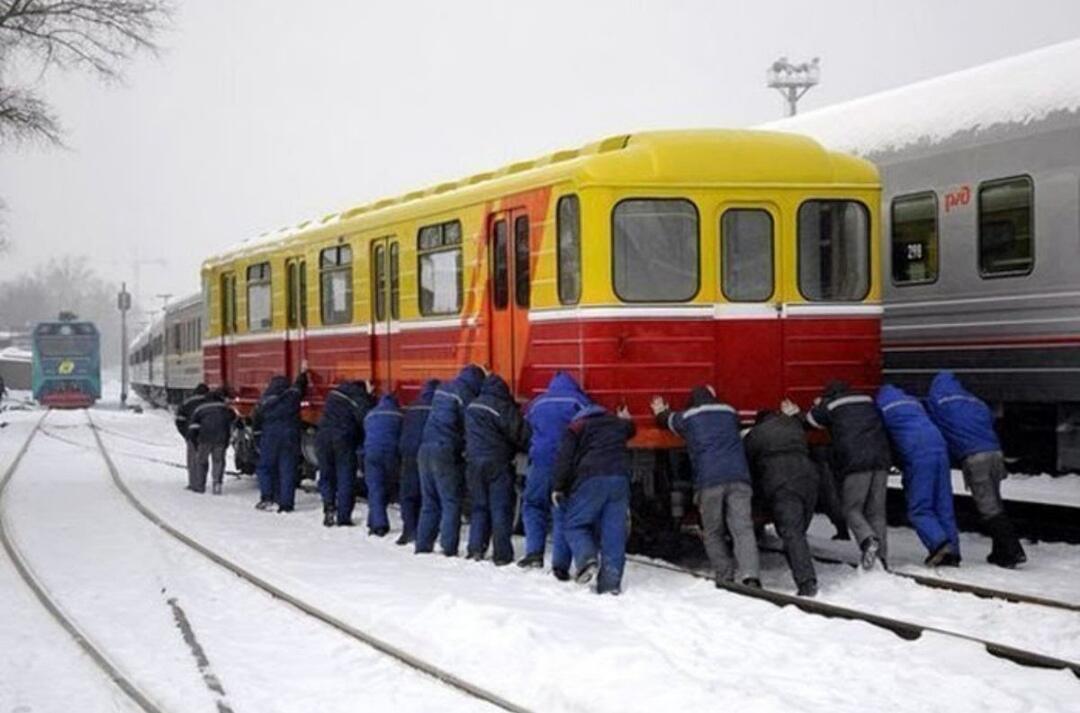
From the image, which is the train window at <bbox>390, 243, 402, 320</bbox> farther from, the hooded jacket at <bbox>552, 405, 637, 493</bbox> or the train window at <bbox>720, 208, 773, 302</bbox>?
the hooded jacket at <bbox>552, 405, 637, 493</bbox>

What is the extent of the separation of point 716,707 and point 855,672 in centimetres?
119

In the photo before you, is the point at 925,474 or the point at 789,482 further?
the point at 925,474

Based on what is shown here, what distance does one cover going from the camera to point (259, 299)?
21297 mm

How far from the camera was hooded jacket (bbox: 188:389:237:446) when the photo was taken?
20178 mm

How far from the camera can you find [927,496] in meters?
12.0

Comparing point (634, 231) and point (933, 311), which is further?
point (933, 311)

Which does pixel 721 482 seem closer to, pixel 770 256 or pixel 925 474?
pixel 925 474

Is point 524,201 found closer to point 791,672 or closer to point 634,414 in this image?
point 634,414

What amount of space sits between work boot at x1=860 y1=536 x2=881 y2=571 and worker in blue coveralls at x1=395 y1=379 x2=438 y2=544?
450cm

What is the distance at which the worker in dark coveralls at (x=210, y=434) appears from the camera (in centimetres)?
2022

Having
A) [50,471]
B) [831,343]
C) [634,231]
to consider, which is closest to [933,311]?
[831,343]

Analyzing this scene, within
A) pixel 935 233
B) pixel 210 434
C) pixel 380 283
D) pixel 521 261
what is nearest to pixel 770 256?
pixel 521 261

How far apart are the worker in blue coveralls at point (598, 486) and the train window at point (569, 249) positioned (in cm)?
127

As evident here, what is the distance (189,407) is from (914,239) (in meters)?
10.4
